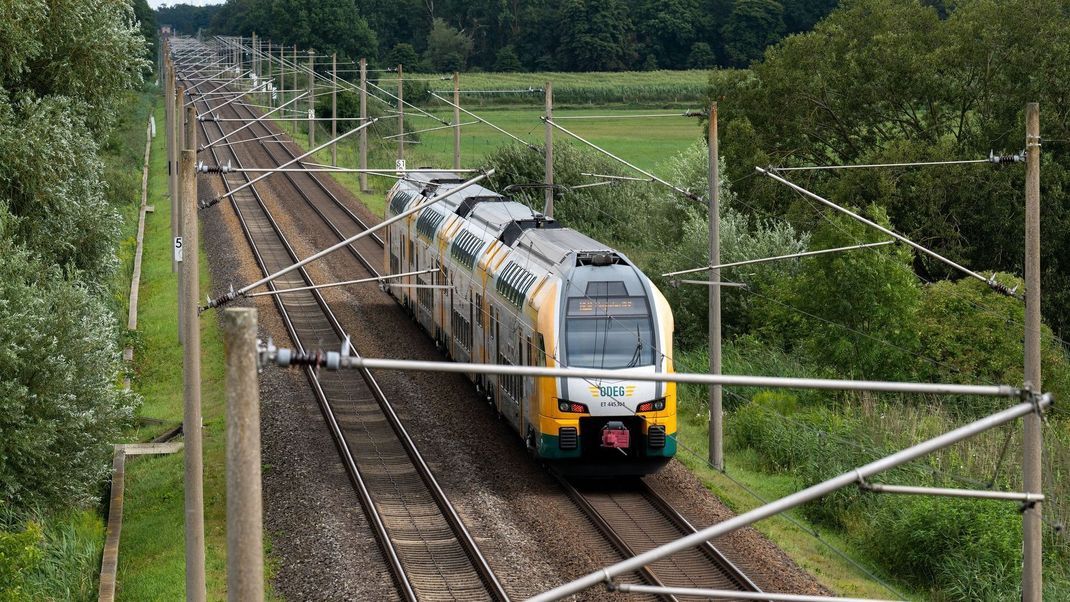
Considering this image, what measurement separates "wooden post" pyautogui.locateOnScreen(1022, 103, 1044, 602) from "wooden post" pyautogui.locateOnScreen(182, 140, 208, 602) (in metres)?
8.64

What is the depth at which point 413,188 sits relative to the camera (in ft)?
124

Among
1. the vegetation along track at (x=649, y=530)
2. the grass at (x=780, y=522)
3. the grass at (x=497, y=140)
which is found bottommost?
the grass at (x=780, y=522)

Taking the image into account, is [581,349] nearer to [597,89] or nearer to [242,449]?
[242,449]

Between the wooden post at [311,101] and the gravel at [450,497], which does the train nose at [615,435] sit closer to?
the gravel at [450,497]

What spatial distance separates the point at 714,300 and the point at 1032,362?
30.3 feet

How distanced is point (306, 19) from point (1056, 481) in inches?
4566

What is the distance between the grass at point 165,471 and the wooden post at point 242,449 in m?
10.2

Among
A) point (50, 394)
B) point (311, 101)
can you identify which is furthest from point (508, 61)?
point (50, 394)

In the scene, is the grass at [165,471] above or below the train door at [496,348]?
below

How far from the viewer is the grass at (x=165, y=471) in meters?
19.0

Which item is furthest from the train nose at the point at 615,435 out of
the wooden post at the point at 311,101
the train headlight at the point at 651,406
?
the wooden post at the point at 311,101

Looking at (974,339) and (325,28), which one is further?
(325,28)

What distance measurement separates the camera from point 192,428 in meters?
15.4

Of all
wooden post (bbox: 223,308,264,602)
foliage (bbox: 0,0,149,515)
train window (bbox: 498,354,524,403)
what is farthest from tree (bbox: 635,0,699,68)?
wooden post (bbox: 223,308,264,602)
